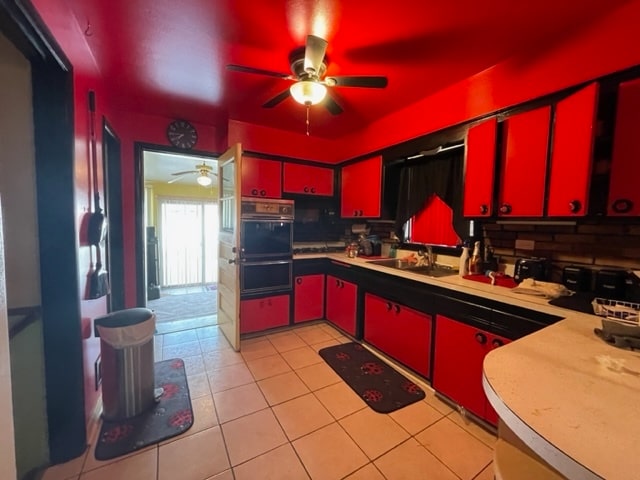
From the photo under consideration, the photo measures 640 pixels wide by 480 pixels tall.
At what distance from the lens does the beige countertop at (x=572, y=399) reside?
21.1 inches

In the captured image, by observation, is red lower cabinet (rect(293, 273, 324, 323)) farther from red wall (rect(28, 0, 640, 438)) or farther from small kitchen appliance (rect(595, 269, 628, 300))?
small kitchen appliance (rect(595, 269, 628, 300))

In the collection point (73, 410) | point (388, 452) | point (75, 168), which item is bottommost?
point (388, 452)

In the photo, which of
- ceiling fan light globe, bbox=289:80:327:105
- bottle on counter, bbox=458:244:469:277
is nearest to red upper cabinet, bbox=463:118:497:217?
bottle on counter, bbox=458:244:469:277

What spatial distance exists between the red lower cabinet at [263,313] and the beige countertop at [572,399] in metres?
2.42

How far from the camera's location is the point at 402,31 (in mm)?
1594

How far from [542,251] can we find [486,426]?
1234mm

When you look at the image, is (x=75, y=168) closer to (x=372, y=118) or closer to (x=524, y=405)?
(x=524, y=405)

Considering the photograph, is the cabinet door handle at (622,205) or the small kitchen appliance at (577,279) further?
the small kitchen appliance at (577,279)

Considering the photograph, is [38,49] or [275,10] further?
[275,10]

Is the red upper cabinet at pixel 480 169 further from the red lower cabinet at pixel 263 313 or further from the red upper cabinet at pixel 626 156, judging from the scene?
the red lower cabinet at pixel 263 313

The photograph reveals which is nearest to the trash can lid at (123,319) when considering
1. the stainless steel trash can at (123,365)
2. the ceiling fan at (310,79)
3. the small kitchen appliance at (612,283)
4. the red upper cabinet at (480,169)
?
the stainless steel trash can at (123,365)

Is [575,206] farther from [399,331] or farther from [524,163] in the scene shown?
[399,331]

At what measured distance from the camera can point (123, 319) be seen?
185 centimetres

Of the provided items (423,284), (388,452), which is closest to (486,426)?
(388,452)
